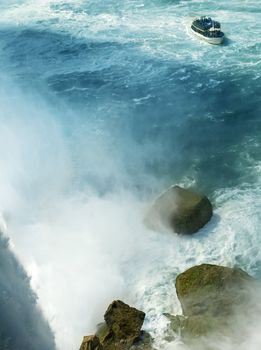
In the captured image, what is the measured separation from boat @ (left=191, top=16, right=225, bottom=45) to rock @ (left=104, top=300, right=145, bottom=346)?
1731 inches

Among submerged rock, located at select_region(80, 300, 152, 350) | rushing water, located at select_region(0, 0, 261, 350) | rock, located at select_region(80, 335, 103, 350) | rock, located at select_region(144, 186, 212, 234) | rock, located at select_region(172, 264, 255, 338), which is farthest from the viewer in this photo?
rock, located at select_region(144, 186, 212, 234)

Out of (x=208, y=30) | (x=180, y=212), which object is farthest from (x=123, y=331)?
(x=208, y=30)

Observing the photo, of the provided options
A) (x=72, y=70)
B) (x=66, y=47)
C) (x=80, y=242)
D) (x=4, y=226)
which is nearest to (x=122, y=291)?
(x=80, y=242)

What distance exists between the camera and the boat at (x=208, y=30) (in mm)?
60594

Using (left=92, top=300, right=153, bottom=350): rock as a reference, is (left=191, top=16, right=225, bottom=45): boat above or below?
above

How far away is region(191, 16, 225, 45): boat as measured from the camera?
6059 cm

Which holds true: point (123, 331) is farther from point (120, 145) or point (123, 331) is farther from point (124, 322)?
point (120, 145)

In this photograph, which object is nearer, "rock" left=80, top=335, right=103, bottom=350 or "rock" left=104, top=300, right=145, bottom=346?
"rock" left=80, top=335, right=103, bottom=350

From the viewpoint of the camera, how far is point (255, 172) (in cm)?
3881

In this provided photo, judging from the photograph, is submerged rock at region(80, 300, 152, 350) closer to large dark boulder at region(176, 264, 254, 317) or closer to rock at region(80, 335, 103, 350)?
rock at region(80, 335, 103, 350)

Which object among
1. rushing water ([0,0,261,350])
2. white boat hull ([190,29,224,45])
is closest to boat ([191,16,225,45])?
white boat hull ([190,29,224,45])

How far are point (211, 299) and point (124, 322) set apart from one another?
5.18 metres

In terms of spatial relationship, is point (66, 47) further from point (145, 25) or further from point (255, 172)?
point (255, 172)

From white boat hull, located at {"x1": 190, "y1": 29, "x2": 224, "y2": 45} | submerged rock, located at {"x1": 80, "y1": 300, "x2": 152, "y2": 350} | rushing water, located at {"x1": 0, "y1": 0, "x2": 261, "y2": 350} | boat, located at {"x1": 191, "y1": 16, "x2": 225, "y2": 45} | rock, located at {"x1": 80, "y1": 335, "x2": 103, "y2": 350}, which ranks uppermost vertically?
boat, located at {"x1": 191, "y1": 16, "x2": 225, "y2": 45}
